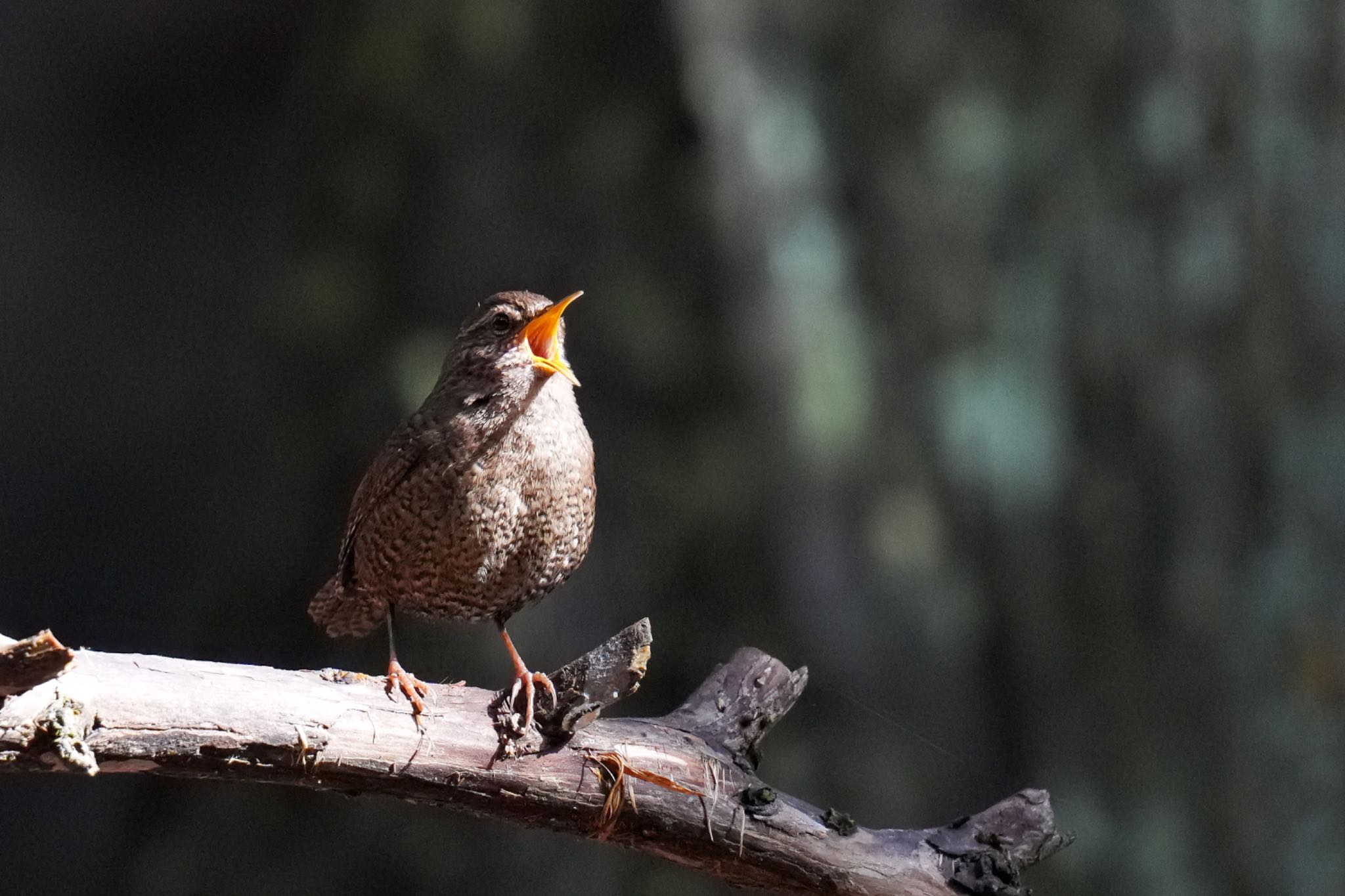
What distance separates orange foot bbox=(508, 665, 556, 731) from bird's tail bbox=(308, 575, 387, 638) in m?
0.71

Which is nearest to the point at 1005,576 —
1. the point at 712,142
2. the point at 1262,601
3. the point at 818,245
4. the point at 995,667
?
the point at 995,667

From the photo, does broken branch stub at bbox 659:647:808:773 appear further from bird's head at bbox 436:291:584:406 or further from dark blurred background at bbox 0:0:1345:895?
dark blurred background at bbox 0:0:1345:895

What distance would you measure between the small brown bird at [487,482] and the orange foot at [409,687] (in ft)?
0.89

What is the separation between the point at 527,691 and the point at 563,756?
0.46 ft

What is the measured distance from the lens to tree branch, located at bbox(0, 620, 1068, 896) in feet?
7.06

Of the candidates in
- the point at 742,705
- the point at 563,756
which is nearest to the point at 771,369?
the point at 742,705

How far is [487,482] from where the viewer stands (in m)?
3.05

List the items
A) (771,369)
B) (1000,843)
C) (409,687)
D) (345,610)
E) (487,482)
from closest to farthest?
1. (409,687)
2. (1000,843)
3. (487,482)
4. (345,610)
5. (771,369)

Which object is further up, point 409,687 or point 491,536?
point 491,536

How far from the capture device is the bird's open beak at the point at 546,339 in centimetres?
309

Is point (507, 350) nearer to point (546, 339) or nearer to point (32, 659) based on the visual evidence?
point (546, 339)

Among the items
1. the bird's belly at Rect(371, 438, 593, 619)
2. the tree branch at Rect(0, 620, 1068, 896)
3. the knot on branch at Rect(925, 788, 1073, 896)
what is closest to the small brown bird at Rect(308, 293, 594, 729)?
the bird's belly at Rect(371, 438, 593, 619)

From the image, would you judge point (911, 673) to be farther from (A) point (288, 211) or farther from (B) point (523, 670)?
(A) point (288, 211)

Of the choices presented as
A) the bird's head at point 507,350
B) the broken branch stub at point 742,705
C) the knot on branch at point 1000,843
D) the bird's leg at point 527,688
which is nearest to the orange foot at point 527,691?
the bird's leg at point 527,688
